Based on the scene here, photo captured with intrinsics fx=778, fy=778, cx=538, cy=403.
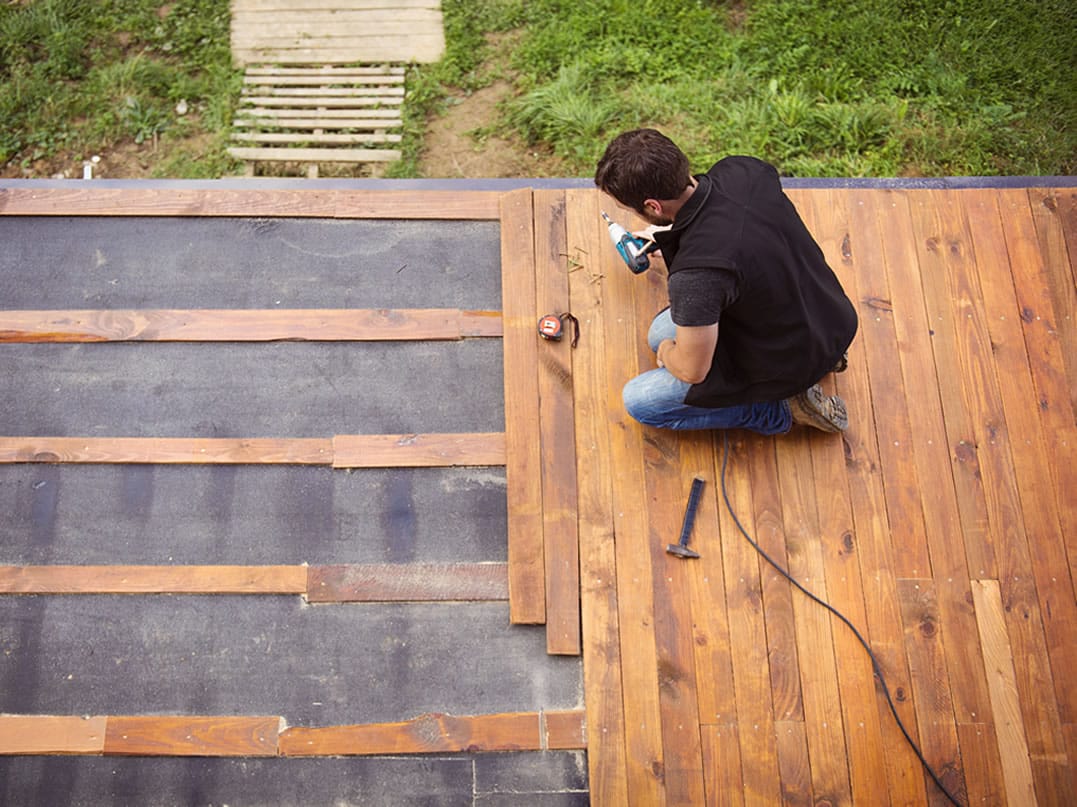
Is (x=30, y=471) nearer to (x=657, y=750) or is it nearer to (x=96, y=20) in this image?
(x=657, y=750)

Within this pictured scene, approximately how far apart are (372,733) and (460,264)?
1.89m

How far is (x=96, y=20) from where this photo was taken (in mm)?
4828

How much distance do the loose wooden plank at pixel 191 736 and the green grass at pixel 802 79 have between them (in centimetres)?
325

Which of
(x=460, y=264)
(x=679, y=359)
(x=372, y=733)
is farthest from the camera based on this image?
(x=460, y=264)

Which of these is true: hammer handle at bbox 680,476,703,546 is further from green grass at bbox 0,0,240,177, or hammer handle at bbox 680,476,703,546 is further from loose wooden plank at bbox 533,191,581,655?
green grass at bbox 0,0,240,177

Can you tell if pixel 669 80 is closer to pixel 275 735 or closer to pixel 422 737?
pixel 422 737

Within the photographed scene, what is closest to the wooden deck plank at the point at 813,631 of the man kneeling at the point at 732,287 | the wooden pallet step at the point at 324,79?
the man kneeling at the point at 732,287

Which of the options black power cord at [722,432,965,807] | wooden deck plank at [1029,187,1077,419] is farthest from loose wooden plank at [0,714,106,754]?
wooden deck plank at [1029,187,1077,419]

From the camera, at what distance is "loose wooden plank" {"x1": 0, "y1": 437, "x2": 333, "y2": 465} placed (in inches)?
121

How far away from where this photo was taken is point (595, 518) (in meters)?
2.98

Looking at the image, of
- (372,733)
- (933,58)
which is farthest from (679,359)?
(933,58)

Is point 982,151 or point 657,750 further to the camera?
point 982,151

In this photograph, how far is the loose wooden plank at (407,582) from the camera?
9.53ft

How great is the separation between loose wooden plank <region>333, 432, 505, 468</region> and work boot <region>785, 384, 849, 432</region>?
1.14 meters
